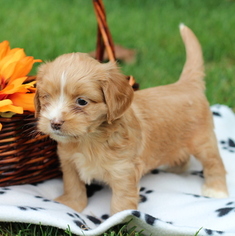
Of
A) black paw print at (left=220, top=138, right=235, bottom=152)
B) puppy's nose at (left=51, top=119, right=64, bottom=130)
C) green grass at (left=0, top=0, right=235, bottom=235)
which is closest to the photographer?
puppy's nose at (left=51, top=119, right=64, bottom=130)

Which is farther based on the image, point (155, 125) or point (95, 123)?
point (155, 125)

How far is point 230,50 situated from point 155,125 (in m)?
3.15

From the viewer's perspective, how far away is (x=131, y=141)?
8.31 feet

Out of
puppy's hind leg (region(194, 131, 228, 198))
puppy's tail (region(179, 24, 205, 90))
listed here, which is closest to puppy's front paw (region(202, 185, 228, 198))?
puppy's hind leg (region(194, 131, 228, 198))

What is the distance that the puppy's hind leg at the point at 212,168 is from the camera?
301 cm

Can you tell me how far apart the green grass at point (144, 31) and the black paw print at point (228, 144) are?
754 mm

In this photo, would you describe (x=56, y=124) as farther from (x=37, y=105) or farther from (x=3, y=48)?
(x=3, y=48)

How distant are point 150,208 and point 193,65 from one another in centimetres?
111

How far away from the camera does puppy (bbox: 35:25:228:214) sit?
7.13ft

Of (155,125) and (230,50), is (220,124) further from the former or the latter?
(230,50)

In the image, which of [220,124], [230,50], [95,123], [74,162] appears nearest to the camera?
[95,123]

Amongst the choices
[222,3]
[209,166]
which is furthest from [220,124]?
[222,3]

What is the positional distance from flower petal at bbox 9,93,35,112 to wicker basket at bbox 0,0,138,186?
54mm

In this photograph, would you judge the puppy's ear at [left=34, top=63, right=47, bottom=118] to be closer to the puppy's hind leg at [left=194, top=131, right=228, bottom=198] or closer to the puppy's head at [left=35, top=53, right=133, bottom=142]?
the puppy's head at [left=35, top=53, right=133, bottom=142]
